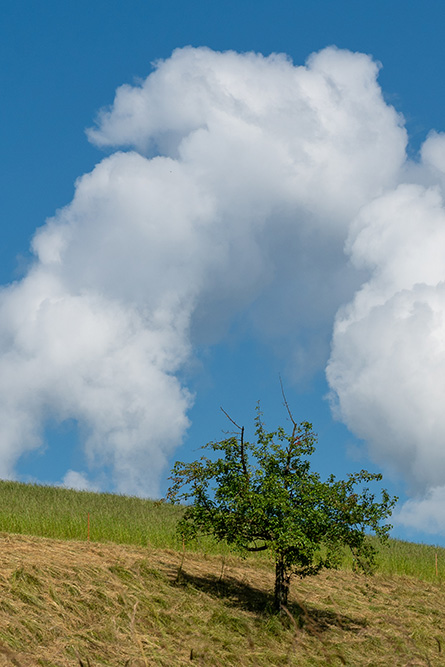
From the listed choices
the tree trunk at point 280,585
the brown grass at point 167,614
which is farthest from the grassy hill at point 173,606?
the tree trunk at point 280,585

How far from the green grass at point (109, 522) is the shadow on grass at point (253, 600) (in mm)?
1336

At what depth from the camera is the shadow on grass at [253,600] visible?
1658 centimetres

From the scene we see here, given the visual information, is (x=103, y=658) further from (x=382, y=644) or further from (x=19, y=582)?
(x=382, y=644)

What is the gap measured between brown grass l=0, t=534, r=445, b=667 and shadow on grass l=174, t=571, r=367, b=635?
46 millimetres

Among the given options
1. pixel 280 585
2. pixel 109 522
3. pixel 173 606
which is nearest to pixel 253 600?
pixel 280 585

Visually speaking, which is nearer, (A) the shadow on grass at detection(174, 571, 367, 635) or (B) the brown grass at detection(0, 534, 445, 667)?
(B) the brown grass at detection(0, 534, 445, 667)

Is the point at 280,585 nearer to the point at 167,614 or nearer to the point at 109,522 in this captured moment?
the point at 167,614

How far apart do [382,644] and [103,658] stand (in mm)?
6938

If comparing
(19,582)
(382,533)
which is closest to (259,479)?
(382,533)

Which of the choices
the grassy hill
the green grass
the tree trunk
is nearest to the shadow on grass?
the grassy hill

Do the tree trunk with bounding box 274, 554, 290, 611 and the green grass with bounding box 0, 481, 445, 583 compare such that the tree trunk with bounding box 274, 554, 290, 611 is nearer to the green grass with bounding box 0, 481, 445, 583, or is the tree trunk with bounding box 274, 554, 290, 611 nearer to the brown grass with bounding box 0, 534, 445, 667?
the brown grass with bounding box 0, 534, 445, 667

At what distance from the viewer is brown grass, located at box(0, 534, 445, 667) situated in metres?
12.3

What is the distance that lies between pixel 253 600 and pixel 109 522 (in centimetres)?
1011

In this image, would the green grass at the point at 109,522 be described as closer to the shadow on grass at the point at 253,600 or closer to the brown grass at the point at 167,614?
the shadow on grass at the point at 253,600
